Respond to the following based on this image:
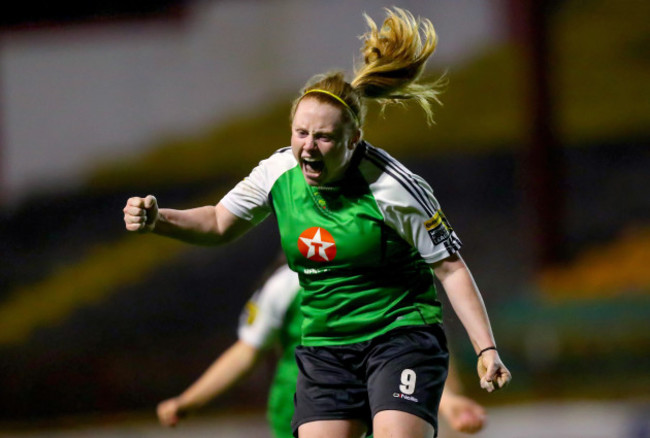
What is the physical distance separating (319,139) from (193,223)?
1.57ft

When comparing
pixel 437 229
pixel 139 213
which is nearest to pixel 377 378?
pixel 437 229

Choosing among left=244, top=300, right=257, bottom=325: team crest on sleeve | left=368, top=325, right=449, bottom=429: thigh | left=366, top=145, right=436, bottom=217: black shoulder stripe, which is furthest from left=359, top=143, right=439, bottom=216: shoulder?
left=244, top=300, right=257, bottom=325: team crest on sleeve

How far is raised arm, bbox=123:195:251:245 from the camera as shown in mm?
2646

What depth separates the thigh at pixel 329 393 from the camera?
106 inches

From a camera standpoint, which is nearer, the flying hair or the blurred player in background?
the flying hair

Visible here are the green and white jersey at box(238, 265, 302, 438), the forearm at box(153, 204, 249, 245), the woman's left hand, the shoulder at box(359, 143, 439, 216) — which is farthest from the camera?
the green and white jersey at box(238, 265, 302, 438)

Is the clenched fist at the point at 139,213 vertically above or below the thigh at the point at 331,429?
above

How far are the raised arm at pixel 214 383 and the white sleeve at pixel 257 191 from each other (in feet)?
3.12

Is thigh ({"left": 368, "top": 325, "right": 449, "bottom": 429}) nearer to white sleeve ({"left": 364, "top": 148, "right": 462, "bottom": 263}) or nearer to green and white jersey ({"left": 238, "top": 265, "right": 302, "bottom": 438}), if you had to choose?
white sleeve ({"left": 364, "top": 148, "right": 462, "bottom": 263})

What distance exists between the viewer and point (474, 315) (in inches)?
105

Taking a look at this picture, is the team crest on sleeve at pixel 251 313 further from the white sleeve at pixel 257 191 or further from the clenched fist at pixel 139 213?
the clenched fist at pixel 139 213

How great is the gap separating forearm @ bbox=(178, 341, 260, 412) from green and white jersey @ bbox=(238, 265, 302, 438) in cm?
5

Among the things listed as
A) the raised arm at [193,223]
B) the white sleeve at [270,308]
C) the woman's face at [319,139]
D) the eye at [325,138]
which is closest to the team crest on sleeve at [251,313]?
the white sleeve at [270,308]

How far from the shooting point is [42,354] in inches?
365
